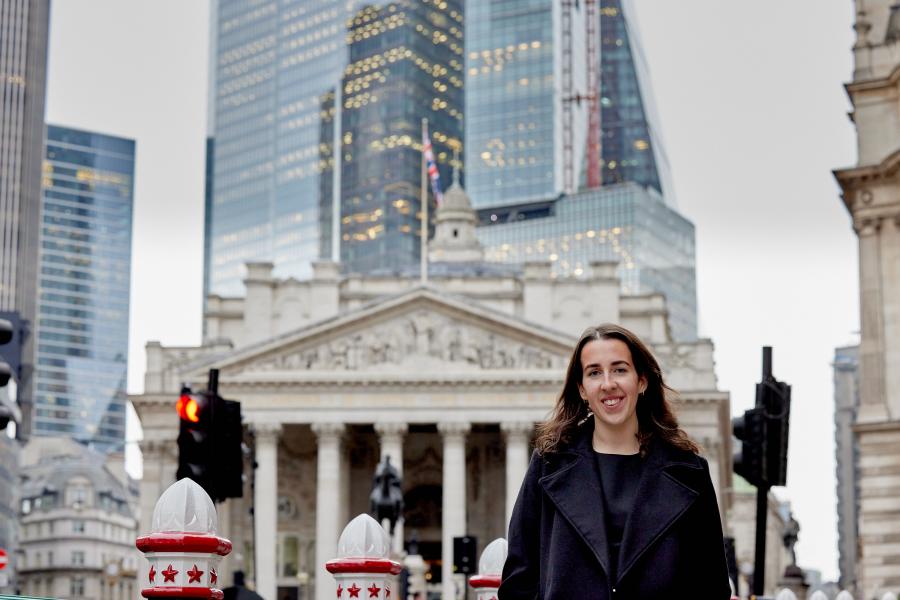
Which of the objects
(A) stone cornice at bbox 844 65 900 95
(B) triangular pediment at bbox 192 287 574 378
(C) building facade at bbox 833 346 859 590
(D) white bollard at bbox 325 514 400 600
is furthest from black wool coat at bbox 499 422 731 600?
(C) building facade at bbox 833 346 859 590

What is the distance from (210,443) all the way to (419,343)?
215 feet

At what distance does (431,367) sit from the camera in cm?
8194

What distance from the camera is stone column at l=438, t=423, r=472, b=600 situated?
264 feet

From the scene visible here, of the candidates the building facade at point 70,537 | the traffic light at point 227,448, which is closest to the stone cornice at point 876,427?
the traffic light at point 227,448

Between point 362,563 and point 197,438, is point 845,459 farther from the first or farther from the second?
point 362,563

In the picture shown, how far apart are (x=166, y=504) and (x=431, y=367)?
72664 millimetres

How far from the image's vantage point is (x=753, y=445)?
16891mm

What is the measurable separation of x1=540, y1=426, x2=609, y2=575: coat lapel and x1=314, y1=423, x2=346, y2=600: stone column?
7379cm

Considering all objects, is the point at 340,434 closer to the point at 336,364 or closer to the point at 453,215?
the point at 336,364

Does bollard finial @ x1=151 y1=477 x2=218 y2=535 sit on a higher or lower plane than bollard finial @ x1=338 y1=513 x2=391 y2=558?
higher

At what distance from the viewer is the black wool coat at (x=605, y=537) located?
7.05 meters

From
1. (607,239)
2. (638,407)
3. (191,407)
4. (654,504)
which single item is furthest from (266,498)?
(607,239)

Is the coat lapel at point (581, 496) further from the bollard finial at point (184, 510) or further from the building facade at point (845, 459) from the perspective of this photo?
the building facade at point (845, 459)

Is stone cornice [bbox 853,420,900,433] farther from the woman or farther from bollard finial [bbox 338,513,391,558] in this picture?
the woman
